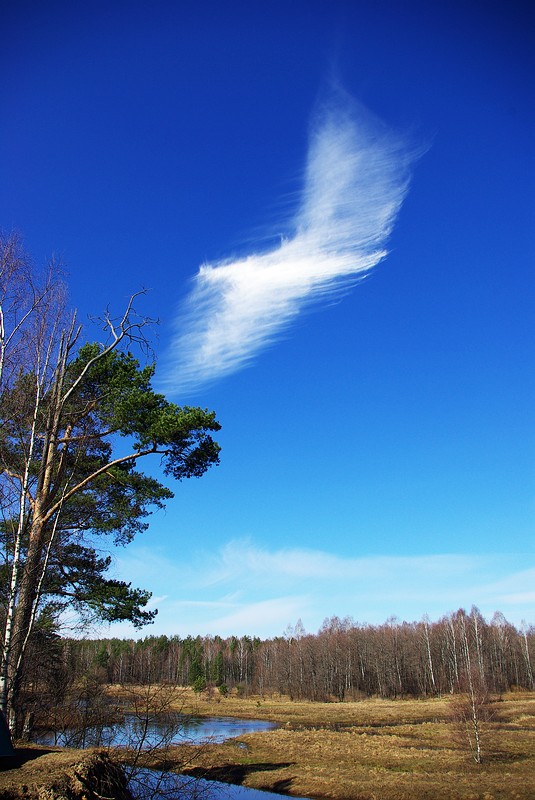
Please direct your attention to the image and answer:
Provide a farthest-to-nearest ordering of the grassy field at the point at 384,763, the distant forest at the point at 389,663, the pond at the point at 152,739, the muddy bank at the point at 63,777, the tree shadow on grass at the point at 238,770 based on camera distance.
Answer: the distant forest at the point at 389,663 < the tree shadow on grass at the point at 238,770 < the grassy field at the point at 384,763 < the pond at the point at 152,739 < the muddy bank at the point at 63,777

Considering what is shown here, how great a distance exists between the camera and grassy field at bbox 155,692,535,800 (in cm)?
1830

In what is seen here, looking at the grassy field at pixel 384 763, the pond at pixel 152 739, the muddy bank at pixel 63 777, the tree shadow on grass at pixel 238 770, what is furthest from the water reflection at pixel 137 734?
the tree shadow on grass at pixel 238 770

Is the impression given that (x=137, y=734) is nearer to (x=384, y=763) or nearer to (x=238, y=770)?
(x=238, y=770)

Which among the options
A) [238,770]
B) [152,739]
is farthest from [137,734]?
[238,770]

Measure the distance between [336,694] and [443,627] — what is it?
22646 millimetres

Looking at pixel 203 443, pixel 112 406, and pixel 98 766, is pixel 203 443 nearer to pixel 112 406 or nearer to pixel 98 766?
pixel 112 406

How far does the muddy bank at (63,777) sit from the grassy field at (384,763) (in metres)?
1.25

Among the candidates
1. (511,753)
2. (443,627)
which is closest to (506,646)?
(443,627)

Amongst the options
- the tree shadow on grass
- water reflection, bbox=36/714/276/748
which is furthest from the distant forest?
Answer: water reflection, bbox=36/714/276/748

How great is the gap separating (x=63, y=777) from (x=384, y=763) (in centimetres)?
2234

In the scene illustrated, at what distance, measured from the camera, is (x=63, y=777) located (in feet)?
19.6

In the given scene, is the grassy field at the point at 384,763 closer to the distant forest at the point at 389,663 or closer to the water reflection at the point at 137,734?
the water reflection at the point at 137,734

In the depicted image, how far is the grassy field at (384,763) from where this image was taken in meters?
18.3

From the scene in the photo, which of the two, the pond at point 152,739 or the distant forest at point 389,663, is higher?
the pond at point 152,739
